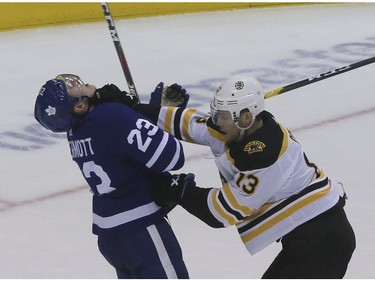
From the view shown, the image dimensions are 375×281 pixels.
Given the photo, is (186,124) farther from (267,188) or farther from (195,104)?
(195,104)

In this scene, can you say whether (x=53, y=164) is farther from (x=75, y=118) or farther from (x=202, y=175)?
(x=75, y=118)

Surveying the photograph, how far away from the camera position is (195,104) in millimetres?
5203

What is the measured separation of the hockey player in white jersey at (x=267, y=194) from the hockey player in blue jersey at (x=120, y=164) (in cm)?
7

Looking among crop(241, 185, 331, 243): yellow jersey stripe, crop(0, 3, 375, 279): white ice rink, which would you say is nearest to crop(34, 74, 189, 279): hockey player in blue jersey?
crop(241, 185, 331, 243): yellow jersey stripe

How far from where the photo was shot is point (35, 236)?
3572 mm

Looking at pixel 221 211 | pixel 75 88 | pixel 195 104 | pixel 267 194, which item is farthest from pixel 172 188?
pixel 195 104

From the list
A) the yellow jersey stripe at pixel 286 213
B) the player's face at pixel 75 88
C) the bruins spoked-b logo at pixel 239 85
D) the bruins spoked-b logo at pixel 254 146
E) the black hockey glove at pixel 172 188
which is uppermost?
the player's face at pixel 75 88

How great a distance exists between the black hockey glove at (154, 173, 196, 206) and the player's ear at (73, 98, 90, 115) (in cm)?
27

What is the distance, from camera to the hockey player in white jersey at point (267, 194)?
2.43 meters

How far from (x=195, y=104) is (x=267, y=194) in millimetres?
2792

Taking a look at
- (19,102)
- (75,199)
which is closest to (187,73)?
(19,102)

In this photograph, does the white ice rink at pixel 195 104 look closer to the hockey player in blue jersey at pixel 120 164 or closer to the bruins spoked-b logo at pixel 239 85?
the hockey player in blue jersey at pixel 120 164

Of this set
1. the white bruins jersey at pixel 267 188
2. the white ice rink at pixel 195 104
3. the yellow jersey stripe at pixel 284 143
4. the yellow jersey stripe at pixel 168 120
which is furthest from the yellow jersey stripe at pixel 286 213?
the white ice rink at pixel 195 104

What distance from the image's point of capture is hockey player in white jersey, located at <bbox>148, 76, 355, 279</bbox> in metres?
2.43
